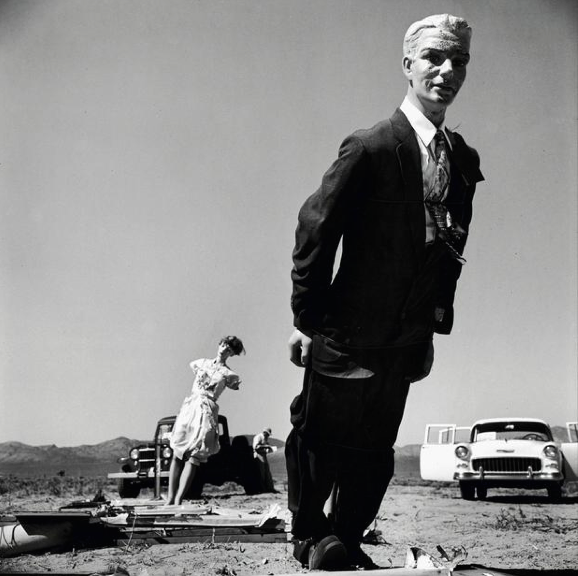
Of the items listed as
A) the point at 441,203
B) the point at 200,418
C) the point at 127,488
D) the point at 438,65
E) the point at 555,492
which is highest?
the point at 438,65

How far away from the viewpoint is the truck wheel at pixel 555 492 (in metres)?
9.27

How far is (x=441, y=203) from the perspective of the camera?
2125 mm

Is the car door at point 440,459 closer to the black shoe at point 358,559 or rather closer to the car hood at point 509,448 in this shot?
the car hood at point 509,448

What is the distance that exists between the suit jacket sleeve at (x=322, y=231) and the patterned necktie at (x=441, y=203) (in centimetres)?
22

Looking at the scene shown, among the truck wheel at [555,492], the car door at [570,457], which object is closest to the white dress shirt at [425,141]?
the car door at [570,457]

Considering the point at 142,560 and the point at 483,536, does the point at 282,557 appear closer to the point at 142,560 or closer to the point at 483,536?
the point at 142,560

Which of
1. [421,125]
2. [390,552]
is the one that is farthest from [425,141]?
[390,552]

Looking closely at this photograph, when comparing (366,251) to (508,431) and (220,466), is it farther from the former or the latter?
→ (508,431)

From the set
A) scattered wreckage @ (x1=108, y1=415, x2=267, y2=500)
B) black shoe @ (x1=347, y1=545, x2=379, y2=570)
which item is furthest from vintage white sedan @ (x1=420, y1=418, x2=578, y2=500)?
black shoe @ (x1=347, y1=545, x2=379, y2=570)

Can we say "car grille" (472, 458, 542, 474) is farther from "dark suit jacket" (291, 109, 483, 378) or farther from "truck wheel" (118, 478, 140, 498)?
"dark suit jacket" (291, 109, 483, 378)

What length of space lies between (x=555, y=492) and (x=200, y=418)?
5.29m

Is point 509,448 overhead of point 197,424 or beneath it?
beneath

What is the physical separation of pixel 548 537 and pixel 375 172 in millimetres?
3281

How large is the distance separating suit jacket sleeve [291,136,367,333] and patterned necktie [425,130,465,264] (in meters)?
0.22
